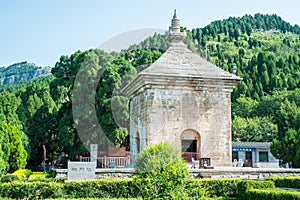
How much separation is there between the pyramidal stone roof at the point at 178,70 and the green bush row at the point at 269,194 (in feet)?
18.5

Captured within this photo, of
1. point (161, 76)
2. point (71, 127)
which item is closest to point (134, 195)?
point (161, 76)

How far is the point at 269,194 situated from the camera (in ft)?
31.7

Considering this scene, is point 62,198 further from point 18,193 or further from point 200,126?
point 200,126

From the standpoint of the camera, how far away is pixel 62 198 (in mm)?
10703

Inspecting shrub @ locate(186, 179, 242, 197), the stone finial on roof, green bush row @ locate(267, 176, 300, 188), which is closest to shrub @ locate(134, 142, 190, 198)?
shrub @ locate(186, 179, 242, 197)

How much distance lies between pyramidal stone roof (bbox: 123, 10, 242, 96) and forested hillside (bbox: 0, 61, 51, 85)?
14648cm

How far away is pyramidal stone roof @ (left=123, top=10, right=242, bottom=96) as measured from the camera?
14.6m

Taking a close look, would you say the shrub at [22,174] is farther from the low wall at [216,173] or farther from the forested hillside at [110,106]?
the low wall at [216,173]

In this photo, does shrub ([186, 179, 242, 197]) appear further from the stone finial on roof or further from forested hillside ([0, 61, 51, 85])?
forested hillside ([0, 61, 51, 85])

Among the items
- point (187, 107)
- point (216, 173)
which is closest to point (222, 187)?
point (216, 173)

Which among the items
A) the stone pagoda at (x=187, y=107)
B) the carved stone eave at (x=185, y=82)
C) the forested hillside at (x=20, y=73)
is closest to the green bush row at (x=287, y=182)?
the stone pagoda at (x=187, y=107)

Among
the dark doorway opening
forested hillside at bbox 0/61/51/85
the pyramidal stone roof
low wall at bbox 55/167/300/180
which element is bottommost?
low wall at bbox 55/167/300/180

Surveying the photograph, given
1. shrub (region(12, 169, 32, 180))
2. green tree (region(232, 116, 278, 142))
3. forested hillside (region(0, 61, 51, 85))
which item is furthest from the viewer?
forested hillside (region(0, 61, 51, 85))

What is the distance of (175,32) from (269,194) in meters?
8.88
